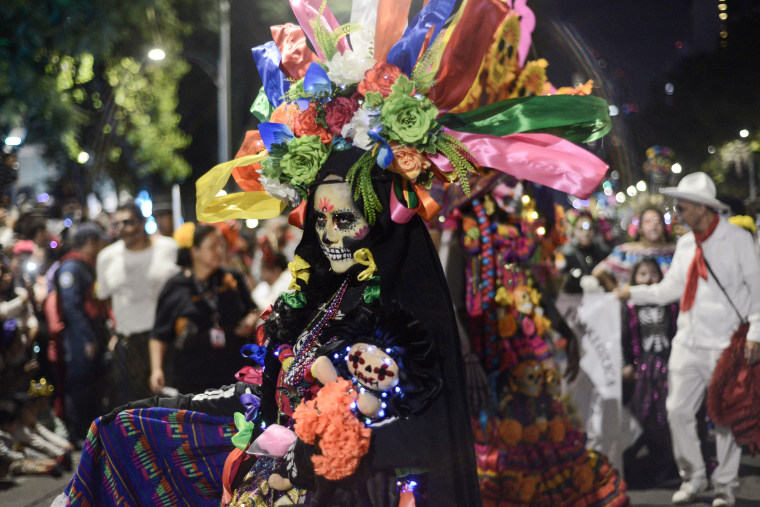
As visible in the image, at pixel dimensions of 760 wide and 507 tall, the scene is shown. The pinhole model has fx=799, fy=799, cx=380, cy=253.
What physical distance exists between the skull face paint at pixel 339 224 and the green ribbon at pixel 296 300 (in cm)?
16

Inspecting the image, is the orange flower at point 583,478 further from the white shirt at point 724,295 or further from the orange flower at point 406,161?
the orange flower at point 406,161

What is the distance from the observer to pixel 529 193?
517 cm

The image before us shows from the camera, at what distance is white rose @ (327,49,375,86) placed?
2.54 m

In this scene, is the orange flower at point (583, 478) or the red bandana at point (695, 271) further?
the red bandana at point (695, 271)

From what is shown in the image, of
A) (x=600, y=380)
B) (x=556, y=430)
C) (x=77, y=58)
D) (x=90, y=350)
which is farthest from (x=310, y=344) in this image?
(x=77, y=58)

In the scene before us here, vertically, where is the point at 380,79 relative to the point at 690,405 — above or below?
above

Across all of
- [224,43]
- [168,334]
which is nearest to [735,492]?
[168,334]

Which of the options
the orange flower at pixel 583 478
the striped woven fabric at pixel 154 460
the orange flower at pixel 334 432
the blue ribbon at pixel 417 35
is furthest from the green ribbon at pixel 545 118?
the orange flower at pixel 583 478

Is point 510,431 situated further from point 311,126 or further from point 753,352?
point 311,126

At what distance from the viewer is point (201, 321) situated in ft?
19.5

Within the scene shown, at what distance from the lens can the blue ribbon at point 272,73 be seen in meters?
2.86

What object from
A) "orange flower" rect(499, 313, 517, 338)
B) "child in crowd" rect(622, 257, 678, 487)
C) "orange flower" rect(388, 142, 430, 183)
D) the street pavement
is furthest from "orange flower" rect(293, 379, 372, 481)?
"child in crowd" rect(622, 257, 678, 487)

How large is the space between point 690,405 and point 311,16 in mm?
3799

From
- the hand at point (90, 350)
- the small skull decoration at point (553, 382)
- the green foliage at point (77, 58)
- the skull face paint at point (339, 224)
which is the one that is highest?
the green foliage at point (77, 58)
